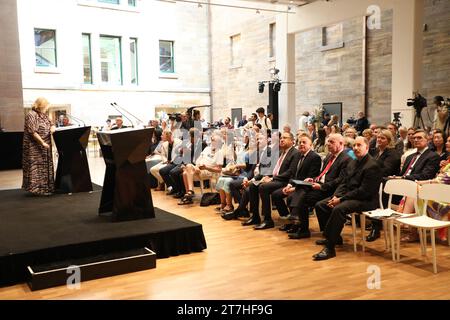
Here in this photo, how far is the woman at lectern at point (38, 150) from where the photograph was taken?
576 cm

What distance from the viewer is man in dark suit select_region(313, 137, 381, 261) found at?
4.11m

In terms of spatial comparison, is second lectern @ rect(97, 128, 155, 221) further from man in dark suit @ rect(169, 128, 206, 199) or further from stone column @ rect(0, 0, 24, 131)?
stone column @ rect(0, 0, 24, 131)

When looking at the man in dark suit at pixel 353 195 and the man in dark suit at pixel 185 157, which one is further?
the man in dark suit at pixel 185 157

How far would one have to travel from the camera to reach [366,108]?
1266cm

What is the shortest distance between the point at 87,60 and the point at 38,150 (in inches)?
479

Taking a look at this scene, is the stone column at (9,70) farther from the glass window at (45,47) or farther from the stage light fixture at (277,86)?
the stage light fixture at (277,86)

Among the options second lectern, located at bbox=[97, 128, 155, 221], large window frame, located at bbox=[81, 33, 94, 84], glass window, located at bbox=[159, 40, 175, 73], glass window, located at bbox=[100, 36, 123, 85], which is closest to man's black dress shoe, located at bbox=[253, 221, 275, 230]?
second lectern, located at bbox=[97, 128, 155, 221]

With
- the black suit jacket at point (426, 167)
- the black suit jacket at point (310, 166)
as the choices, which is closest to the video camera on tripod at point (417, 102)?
the black suit jacket at point (426, 167)

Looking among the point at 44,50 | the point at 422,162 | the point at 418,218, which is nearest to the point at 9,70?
the point at 44,50

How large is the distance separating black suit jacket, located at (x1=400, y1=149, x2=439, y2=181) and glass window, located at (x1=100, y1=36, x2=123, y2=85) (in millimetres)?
14493

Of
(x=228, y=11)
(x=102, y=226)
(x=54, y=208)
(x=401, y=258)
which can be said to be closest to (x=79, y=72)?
(x=228, y=11)

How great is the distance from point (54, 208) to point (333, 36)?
10.9 metres

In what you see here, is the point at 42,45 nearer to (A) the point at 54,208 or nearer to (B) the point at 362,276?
(A) the point at 54,208

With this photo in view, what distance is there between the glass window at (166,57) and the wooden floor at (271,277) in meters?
14.9
